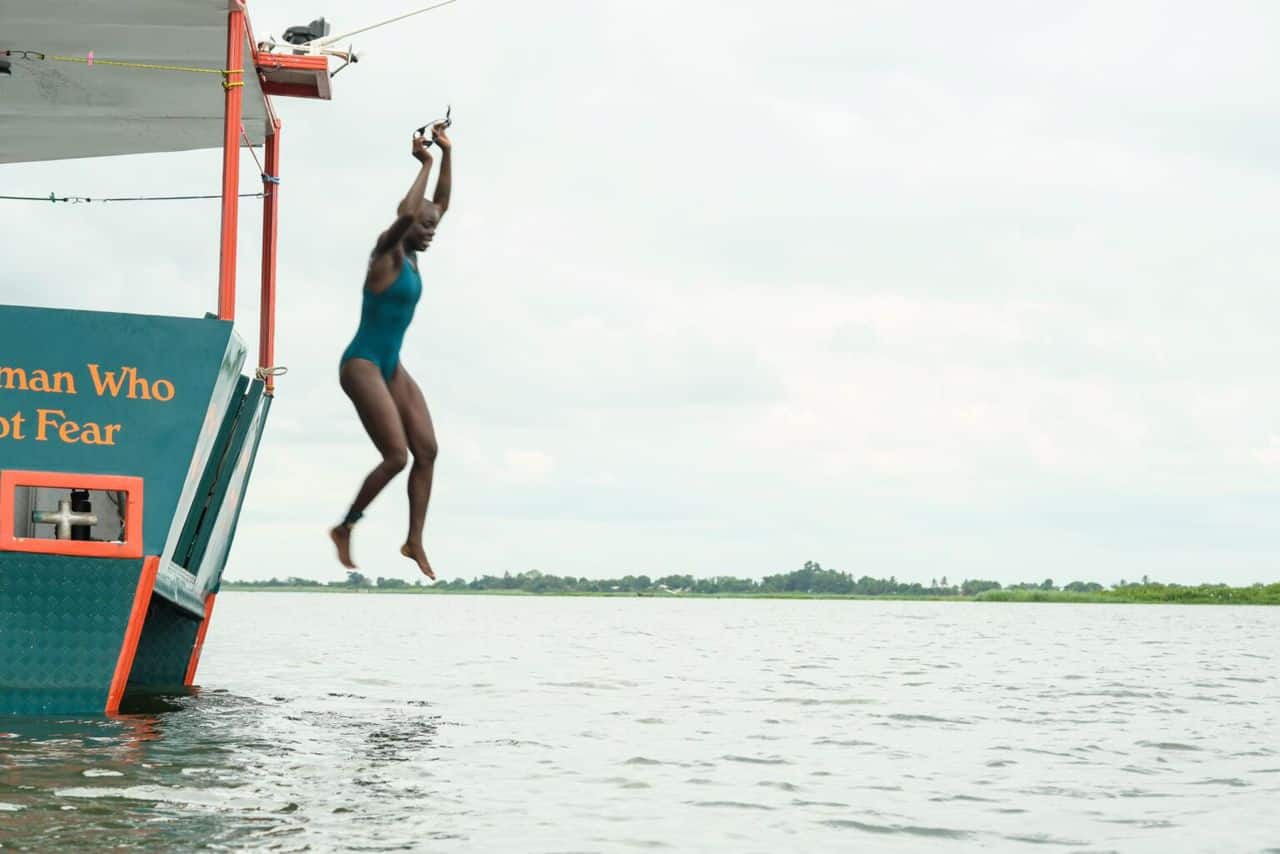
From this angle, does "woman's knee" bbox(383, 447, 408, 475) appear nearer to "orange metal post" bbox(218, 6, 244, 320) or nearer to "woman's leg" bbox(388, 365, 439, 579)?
"woman's leg" bbox(388, 365, 439, 579)

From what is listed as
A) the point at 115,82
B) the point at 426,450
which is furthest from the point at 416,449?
the point at 115,82

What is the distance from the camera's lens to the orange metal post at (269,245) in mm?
16109

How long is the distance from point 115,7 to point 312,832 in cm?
768

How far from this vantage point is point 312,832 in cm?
820

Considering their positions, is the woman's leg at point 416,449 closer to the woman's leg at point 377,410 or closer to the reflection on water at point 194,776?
the woman's leg at point 377,410

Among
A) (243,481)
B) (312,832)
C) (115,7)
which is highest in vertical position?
(115,7)

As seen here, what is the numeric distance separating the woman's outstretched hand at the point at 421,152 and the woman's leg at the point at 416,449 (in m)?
1.01

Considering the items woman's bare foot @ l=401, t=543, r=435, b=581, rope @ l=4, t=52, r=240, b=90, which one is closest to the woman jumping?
woman's bare foot @ l=401, t=543, r=435, b=581

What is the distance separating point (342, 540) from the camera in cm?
725

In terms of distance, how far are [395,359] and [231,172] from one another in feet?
21.2

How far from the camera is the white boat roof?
12.9 m

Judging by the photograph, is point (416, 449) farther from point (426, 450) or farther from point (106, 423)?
point (106, 423)

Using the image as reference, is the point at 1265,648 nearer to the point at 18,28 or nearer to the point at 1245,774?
the point at 1245,774

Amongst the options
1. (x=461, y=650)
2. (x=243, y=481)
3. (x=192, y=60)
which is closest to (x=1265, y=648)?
(x=461, y=650)
